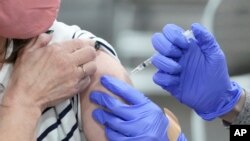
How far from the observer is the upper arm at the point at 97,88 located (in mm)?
1282

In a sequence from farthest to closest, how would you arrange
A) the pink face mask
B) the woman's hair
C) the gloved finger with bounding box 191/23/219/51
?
the gloved finger with bounding box 191/23/219/51, the woman's hair, the pink face mask

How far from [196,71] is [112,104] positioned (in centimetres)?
46

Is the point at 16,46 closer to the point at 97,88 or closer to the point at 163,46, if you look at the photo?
the point at 97,88

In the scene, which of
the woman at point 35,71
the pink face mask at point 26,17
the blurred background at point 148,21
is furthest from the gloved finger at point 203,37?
the blurred background at point 148,21

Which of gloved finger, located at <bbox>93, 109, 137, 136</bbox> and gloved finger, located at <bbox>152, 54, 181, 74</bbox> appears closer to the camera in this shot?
gloved finger, located at <bbox>93, 109, 137, 136</bbox>

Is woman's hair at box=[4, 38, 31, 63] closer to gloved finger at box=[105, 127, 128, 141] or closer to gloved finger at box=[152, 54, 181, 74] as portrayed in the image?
gloved finger at box=[105, 127, 128, 141]

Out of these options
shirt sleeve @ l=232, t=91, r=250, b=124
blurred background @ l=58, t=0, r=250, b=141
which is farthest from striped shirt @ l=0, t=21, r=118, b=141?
blurred background @ l=58, t=0, r=250, b=141

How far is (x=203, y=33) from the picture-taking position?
1485 millimetres

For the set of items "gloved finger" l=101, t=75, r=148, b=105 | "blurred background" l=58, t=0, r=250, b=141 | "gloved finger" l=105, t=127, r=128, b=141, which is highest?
"gloved finger" l=101, t=75, r=148, b=105

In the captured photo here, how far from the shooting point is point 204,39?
59.4 inches

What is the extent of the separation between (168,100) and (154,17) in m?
0.54

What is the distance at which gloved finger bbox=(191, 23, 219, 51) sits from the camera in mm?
1475

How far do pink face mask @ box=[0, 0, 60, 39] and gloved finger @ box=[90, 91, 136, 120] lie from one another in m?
0.23

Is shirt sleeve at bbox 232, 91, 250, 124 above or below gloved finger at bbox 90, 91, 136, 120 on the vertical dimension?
below
